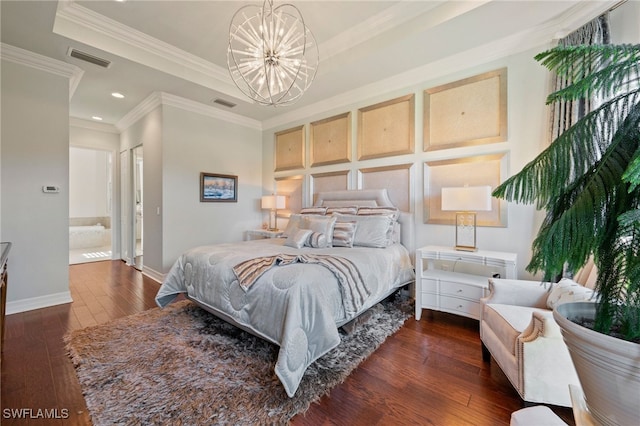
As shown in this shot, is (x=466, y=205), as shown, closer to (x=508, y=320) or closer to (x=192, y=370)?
(x=508, y=320)

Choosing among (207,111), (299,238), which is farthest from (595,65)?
(207,111)

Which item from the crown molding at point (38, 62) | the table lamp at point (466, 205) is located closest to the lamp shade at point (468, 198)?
the table lamp at point (466, 205)

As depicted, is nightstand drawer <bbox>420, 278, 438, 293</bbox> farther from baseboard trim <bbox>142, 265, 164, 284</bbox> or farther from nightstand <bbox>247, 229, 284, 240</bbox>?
baseboard trim <bbox>142, 265, 164, 284</bbox>

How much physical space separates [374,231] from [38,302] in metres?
3.99

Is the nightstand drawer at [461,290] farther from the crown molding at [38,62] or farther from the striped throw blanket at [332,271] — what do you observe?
the crown molding at [38,62]

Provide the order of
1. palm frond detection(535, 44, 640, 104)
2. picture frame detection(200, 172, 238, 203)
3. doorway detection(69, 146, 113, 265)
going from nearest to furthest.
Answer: palm frond detection(535, 44, 640, 104) < picture frame detection(200, 172, 238, 203) < doorway detection(69, 146, 113, 265)

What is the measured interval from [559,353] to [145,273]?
17.6 feet

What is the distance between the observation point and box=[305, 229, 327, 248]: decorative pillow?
9.70ft

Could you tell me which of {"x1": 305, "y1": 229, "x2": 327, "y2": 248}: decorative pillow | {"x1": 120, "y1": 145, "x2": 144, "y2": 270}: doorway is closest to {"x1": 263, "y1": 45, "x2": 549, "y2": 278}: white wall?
{"x1": 305, "y1": 229, "x2": 327, "y2": 248}: decorative pillow

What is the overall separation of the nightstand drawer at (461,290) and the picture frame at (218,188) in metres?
3.82

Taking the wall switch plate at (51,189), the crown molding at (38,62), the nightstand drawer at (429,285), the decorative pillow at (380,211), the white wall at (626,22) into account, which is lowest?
the nightstand drawer at (429,285)

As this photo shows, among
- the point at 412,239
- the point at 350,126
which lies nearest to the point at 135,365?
the point at 412,239

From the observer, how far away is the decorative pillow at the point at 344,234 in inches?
118

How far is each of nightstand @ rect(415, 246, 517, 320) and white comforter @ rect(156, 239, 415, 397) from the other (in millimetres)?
376
